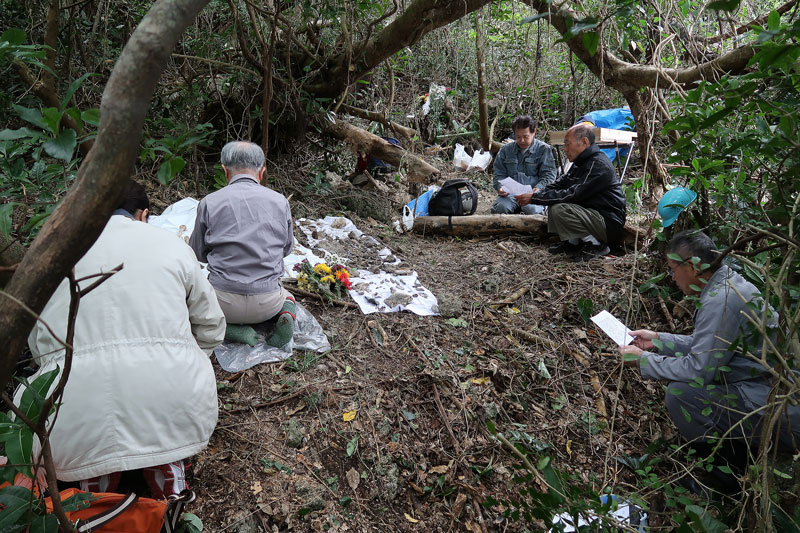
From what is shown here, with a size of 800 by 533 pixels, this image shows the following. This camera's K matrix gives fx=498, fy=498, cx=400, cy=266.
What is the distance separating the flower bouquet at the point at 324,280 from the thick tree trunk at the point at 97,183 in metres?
3.10

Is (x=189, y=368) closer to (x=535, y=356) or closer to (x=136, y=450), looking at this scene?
(x=136, y=450)

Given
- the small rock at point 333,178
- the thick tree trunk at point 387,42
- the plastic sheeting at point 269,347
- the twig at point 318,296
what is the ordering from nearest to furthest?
1. the plastic sheeting at point 269,347
2. the twig at point 318,296
3. the thick tree trunk at point 387,42
4. the small rock at point 333,178

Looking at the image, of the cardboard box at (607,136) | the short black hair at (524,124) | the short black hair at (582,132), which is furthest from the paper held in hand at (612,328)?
the cardboard box at (607,136)

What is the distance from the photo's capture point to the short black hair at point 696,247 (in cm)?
237

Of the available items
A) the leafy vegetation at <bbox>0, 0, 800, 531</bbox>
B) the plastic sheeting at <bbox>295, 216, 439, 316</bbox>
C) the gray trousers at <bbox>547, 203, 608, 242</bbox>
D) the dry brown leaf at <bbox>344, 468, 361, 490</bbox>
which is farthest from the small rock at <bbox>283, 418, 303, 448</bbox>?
the gray trousers at <bbox>547, 203, 608, 242</bbox>

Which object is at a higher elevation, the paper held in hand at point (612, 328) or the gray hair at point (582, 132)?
the gray hair at point (582, 132)

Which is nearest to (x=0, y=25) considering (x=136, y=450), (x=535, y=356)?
(x=136, y=450)

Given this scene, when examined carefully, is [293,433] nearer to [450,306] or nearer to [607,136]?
[450,306]

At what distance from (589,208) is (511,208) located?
1125 millimetres

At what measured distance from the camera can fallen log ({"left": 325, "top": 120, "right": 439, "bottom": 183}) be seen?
6.18m

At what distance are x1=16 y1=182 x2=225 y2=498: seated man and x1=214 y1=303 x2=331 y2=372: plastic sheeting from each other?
1.03 m

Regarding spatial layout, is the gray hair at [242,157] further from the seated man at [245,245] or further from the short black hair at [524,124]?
the short black hair at [524,124]

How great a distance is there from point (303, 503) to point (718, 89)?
2394mm

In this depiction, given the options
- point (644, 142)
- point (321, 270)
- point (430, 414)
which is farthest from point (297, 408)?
point (644, 142)
